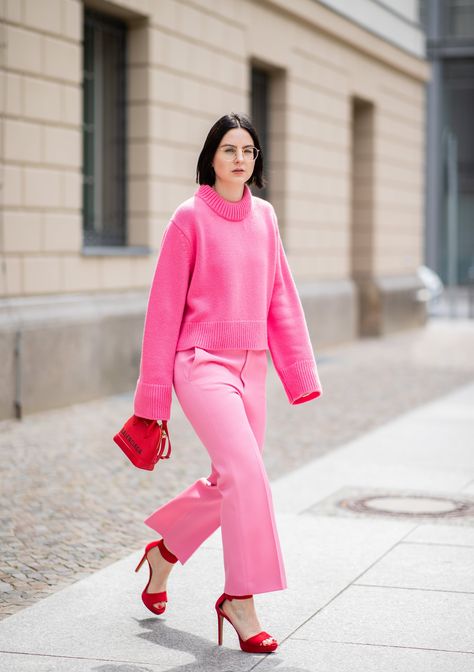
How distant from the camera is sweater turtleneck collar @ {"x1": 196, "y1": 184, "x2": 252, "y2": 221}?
4.39 m

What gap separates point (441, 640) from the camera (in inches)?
167

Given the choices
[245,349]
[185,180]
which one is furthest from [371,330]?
[245,349]

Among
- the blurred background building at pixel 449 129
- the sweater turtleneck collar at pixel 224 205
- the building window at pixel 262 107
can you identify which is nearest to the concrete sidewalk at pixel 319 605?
the sweater turtleneck collar at pixel 224 205

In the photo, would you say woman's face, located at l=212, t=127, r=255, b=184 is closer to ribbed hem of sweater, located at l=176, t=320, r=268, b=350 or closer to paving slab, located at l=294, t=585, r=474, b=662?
ribbed hem of sweater, located at l=176, t=320, r=268, b=350

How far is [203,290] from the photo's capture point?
436cm

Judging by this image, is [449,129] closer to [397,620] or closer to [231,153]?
[231,153]

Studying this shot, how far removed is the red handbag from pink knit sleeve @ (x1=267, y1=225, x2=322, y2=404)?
480mm

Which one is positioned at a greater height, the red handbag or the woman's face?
the woman's face

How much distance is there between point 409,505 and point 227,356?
2647mm

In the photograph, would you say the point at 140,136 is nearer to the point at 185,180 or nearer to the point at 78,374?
the point at 185,180

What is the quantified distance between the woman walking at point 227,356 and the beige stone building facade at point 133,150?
580 cm

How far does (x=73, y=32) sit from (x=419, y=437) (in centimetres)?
472

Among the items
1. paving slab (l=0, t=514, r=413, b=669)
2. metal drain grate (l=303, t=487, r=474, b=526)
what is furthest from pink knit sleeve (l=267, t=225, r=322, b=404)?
metal drain grate (l=303, t=487, r=474, b=526)

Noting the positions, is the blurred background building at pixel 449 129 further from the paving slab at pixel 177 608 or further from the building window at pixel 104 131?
the paving slab at pixel 177 608
